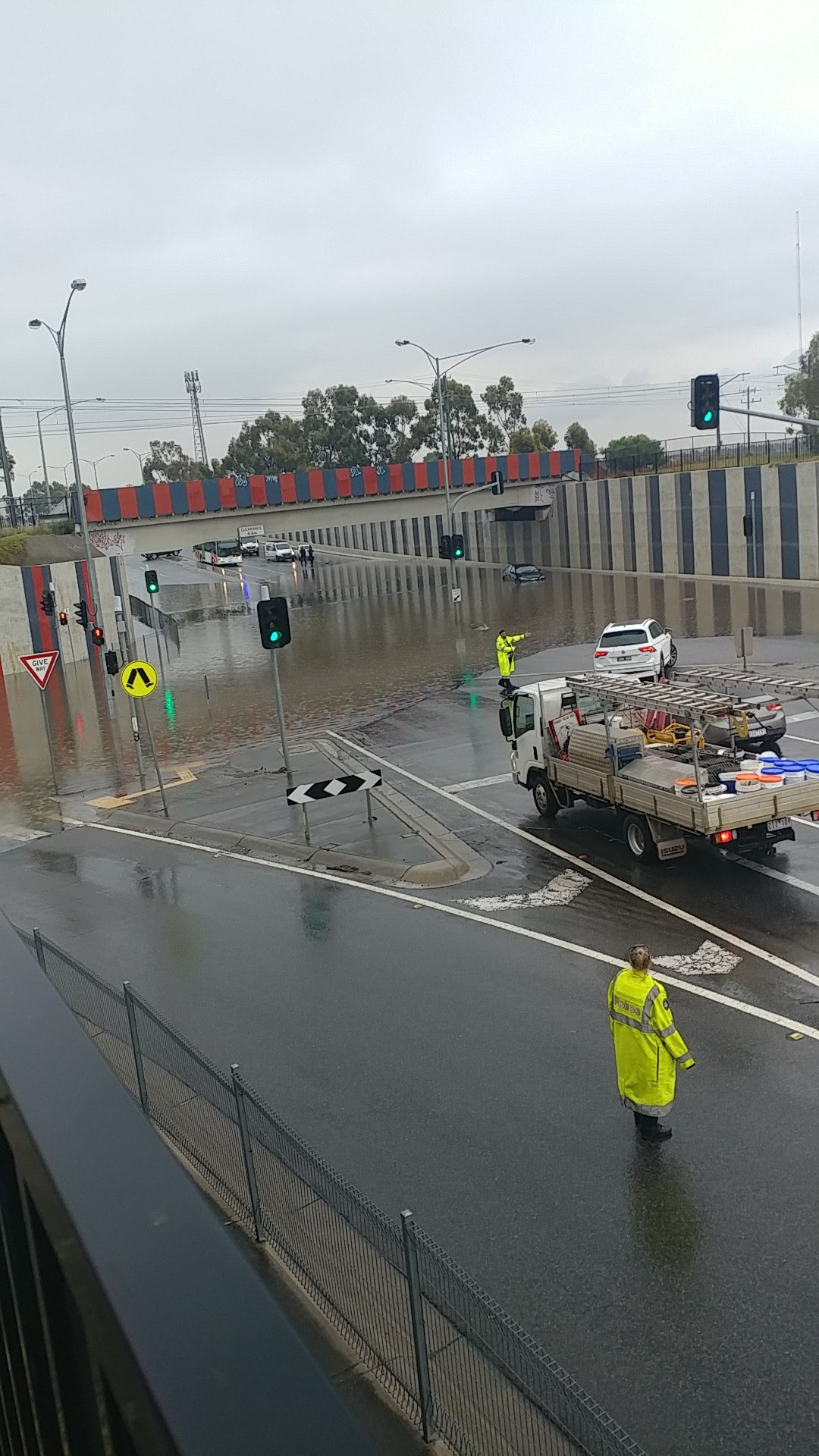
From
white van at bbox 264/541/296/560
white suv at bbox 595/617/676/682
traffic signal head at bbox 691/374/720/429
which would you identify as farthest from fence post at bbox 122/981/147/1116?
white van at bbox 264/541/296/560

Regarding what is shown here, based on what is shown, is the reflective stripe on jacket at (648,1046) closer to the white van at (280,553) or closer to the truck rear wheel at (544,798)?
the truck rear wheel at (544,798)

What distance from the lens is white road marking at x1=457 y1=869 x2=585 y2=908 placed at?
44.5 feet

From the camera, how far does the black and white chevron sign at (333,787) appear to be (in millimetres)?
16953

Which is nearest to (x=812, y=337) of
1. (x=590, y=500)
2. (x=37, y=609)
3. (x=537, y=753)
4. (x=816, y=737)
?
(x=590, y=500)

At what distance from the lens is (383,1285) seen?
6.16 meters

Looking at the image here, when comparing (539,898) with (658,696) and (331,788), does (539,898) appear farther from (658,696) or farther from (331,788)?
(331,788)

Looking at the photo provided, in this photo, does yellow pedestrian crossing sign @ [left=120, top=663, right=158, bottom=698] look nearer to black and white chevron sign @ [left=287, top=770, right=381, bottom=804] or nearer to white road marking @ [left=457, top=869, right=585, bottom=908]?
black and white chevron sign @ [left=287, top=770, right=381, bottom=804]

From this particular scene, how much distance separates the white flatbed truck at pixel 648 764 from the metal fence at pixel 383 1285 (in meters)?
6.90

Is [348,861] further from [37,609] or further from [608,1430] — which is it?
[37,609]

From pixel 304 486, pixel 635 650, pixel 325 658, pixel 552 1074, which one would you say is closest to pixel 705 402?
pixel 635 650

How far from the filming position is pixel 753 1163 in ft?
25.0

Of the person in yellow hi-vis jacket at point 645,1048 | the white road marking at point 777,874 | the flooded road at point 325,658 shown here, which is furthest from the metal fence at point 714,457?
the person in yellow hi-vis jacket at point 645,1048

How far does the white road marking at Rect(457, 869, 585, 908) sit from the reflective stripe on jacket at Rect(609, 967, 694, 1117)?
18.2ft

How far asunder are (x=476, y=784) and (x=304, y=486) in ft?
138
